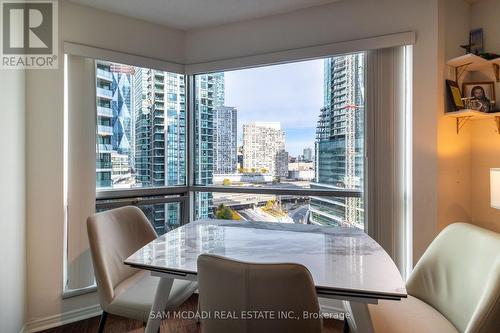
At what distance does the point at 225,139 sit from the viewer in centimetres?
291

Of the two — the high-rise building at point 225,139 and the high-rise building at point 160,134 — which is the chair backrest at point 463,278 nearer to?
the high-rise building at point 225,139

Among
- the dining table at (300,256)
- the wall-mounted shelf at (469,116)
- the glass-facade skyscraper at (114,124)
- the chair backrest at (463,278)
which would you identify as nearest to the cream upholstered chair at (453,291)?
the chair backrest at (463,278)

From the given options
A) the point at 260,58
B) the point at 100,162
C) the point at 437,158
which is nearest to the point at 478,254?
the point at 437,158

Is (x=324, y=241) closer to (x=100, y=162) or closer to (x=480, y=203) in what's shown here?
(x=480, y=203)

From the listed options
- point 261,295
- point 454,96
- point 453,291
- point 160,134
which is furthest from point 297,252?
point 160,134

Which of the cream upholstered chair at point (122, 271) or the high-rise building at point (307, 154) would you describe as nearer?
the cream upholstered chair at point (122, 271)

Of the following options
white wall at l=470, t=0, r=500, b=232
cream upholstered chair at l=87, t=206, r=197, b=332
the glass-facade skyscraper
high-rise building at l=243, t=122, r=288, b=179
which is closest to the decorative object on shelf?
white wall at l=470, t=0, r=500, b=232

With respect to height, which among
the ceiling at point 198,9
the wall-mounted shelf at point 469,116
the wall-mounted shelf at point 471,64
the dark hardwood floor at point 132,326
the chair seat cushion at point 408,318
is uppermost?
the ceiling at point 198,9

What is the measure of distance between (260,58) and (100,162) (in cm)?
163

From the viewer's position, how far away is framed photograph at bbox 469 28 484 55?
214 centimetres

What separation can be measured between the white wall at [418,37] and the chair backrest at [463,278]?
62 centimetres

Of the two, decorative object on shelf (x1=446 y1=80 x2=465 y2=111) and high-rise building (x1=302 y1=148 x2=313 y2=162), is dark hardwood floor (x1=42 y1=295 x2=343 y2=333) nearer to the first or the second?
high-rise building (x1=302 y1=148 x2=313 y2=162)

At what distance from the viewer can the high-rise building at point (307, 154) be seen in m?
2.60

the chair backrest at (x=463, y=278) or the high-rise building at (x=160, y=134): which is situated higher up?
the high-rise building at (x=160, y=134)
